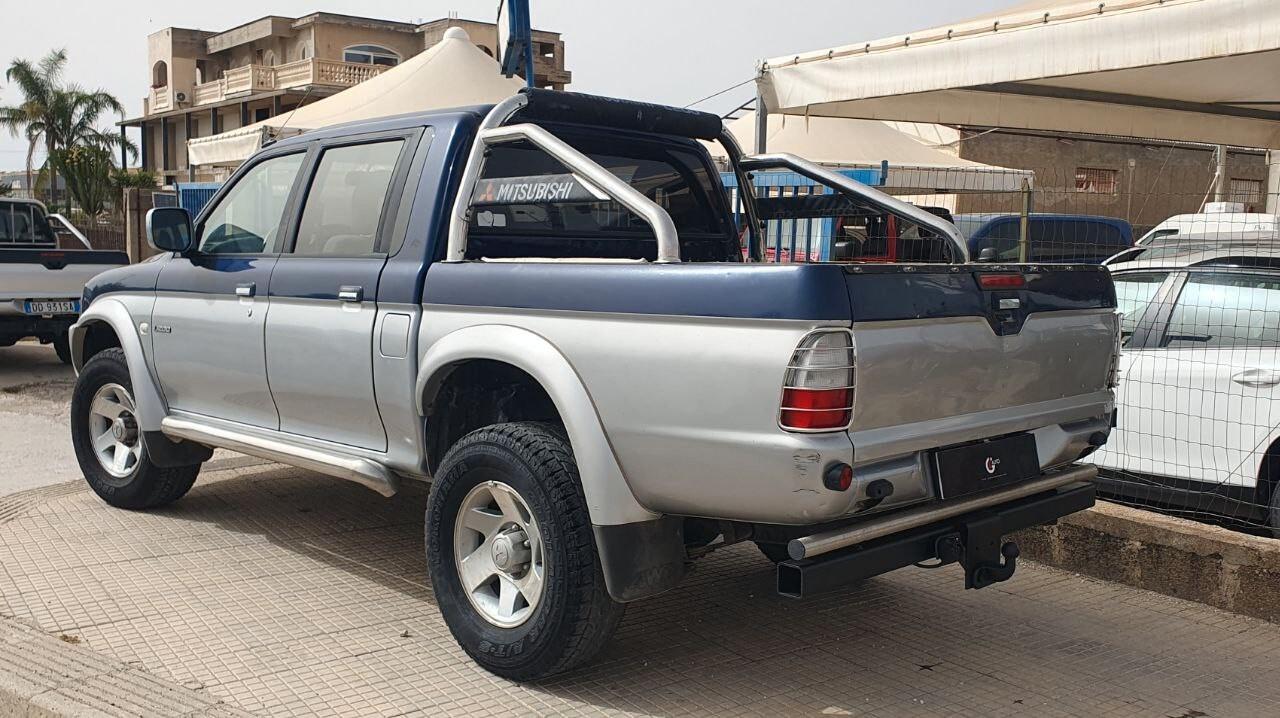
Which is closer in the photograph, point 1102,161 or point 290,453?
point 290,453

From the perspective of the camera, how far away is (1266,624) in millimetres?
4730

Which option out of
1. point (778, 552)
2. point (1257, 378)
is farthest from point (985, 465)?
point (1257, 378)

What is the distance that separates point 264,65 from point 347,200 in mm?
50363

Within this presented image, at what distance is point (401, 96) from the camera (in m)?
14.6

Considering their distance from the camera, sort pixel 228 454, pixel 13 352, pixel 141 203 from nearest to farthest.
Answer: pixel 228 454 → pixel 13 352 → pixel 141 203

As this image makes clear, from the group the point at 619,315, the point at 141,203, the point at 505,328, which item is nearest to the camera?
the point at 619,315

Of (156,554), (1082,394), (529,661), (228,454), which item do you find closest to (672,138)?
(1082,394)

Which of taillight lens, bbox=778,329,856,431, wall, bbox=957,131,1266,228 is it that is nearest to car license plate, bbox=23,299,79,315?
taillight lens, bbox=778,329,856,431

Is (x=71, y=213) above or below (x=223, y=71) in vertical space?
below

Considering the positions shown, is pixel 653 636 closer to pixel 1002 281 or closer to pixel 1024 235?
pixel 1002 281

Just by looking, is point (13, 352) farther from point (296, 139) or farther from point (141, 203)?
point (296, 139)

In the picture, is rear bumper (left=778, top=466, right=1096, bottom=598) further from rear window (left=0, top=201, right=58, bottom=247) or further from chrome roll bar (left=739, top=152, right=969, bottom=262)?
rear window (left=0, top=201, right=58, bottom=247)

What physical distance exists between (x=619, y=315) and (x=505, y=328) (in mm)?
526

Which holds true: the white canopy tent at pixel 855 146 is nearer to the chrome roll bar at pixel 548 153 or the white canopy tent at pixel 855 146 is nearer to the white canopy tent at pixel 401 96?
the white canopy tent at pixel 401 96
